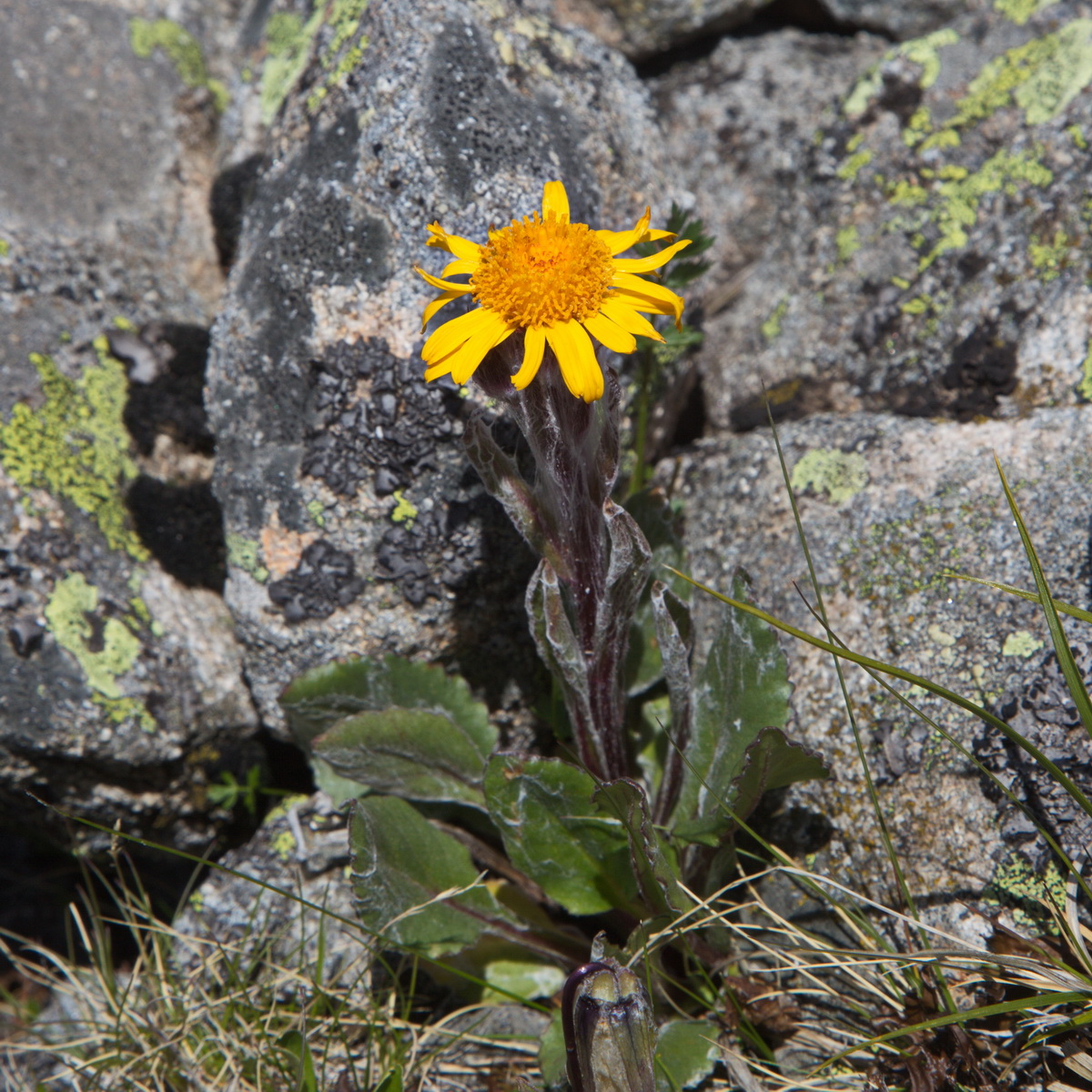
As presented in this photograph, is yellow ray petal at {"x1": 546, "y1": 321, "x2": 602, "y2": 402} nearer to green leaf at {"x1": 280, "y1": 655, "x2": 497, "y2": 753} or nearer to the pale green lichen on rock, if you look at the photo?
green leaf at {"x1": 280, "y1": 655, "x2": 497, "y2": 753}

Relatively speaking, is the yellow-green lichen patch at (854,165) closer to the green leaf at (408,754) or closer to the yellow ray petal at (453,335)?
the yellow ray petal at (453,335)

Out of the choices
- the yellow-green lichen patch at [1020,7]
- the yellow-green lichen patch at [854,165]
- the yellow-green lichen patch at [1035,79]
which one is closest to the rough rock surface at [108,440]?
the yellow-green lichen patch at [854,165]

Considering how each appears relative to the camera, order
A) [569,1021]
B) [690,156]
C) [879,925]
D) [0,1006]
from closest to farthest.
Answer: [569,1021], [879,925], [0,1006], [690,156]

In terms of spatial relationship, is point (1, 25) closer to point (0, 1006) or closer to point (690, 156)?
point (690, 156)

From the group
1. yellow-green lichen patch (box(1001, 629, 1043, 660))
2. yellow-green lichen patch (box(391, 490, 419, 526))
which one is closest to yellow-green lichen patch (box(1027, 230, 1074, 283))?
yellow-green lichen patch (box(1001, 629, 1043, 660))

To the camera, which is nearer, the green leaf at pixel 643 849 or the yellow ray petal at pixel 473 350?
the yellow ray petal at pixel 473 350

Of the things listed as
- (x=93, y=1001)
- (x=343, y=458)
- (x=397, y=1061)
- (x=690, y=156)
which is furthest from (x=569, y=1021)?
(x=690, y=156)

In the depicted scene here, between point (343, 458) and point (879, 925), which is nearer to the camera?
point (879, 925)
